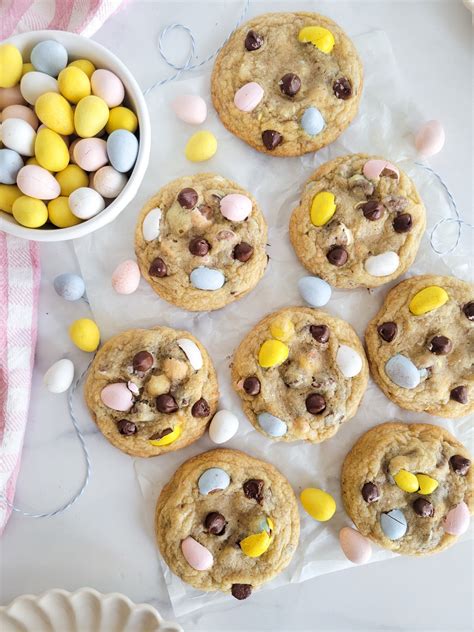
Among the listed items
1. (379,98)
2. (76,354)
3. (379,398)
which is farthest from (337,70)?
(76,354)

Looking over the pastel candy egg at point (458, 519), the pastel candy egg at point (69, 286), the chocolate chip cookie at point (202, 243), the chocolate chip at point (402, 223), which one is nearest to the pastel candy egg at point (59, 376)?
the pastel candy egg at point (69, 286)

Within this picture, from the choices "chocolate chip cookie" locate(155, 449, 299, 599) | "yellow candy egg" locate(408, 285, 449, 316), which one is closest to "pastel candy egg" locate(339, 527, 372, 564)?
"chocolate chip cookie" locate(155, 449, 299, 599)

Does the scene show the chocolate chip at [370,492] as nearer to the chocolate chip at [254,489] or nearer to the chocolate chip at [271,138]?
the chocolate chip at [254,489]

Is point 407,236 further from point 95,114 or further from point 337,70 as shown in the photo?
point 95,114

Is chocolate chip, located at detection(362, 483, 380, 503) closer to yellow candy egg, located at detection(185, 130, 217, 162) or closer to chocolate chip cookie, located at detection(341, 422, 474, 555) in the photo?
chocolate chip cookie, located at detection(341, 422, 474, 555)

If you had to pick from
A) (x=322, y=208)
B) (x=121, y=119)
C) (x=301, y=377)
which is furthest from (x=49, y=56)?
(x=301, y=377)

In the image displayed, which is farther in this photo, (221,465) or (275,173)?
(275,173)

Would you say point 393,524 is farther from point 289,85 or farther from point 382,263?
point 289,85
